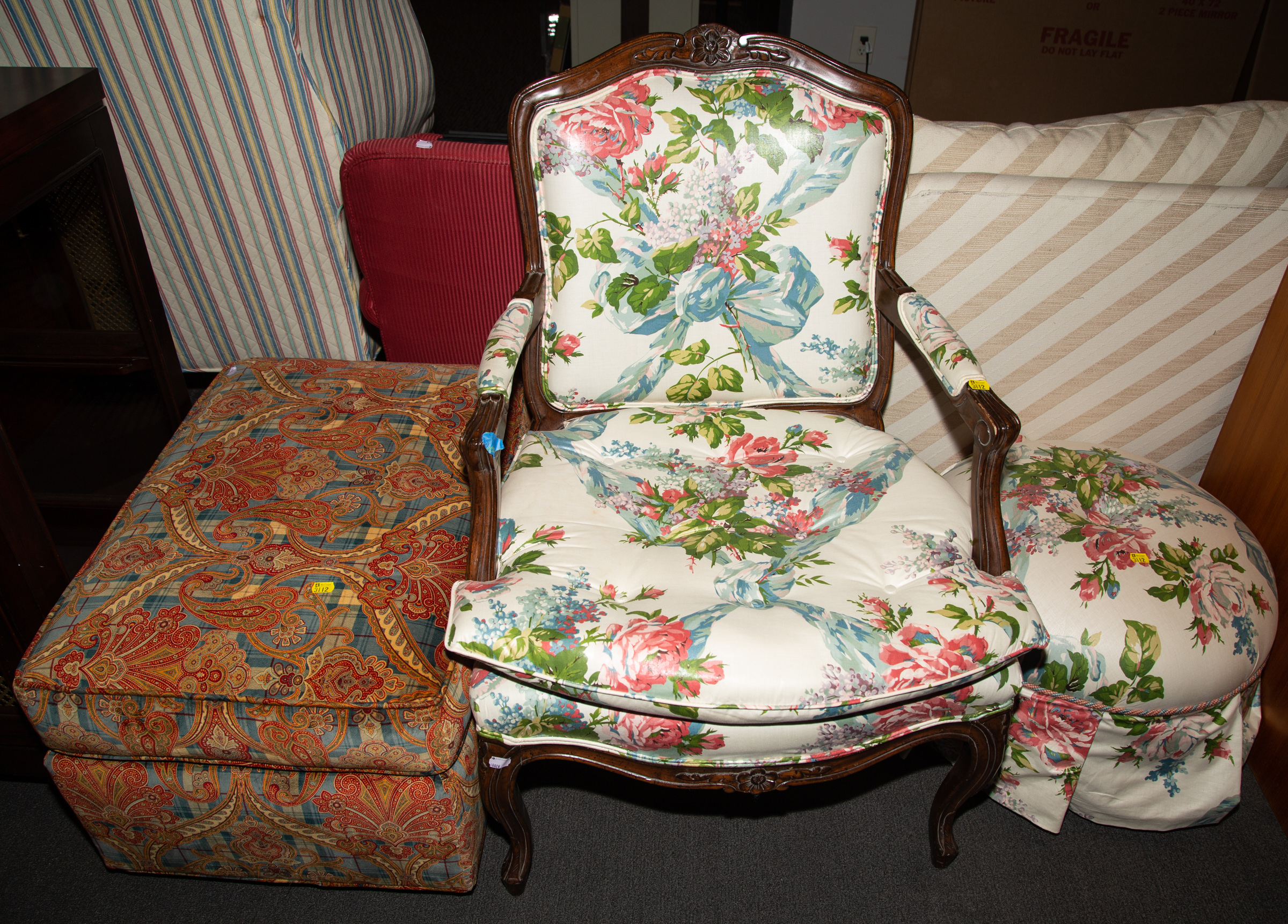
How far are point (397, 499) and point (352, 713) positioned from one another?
33 centimetres

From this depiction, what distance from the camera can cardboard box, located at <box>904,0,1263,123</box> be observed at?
2.71 meters

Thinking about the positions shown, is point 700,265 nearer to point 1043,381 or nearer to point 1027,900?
point 1043,381

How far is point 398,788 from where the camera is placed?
1012 millimetres

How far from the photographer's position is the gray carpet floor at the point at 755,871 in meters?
1.16

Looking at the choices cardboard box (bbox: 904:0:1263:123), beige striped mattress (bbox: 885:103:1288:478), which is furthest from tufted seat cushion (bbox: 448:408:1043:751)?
cardboard box (bbox: 904:0:1263:123)

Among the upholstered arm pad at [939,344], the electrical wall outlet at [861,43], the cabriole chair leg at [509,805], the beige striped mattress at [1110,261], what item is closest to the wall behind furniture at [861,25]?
the electrical wall outlet at [861,43]

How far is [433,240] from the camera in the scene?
1.51 metres

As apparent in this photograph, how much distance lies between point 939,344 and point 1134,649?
49 centimetres

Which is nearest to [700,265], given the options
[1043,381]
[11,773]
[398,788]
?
[1043,381]

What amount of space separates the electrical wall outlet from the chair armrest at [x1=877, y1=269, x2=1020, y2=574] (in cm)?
210

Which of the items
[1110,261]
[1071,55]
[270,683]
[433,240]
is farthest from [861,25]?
[270,683]

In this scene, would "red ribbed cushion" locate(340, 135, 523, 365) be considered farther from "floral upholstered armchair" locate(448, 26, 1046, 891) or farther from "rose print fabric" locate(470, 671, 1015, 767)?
"rose print fabric" locate(470, 671, 1015, 767)

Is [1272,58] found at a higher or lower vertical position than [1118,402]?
higher

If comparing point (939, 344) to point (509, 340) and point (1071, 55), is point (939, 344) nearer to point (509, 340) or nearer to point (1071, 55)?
point (509, 340)
